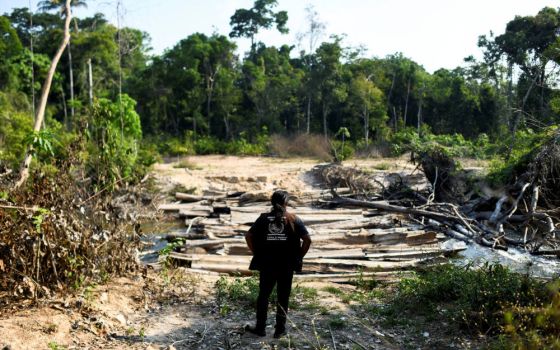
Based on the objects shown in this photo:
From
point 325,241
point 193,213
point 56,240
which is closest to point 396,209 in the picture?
point 325,241

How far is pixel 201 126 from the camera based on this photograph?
35344 mm

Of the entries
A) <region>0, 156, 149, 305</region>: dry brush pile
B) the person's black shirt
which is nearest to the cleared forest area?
<region>0, 156, 149, 305</region>: dry brush pile

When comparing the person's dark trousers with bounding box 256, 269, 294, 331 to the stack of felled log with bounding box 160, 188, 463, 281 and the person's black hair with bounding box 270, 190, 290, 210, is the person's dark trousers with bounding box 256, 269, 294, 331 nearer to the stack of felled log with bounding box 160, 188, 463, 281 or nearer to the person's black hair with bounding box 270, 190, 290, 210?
the person's black hair with bounding box 270, 190, 290, 210

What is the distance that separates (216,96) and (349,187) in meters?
19.9

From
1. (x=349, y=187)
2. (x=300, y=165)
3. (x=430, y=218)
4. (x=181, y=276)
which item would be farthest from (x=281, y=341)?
(x=300, y=165)

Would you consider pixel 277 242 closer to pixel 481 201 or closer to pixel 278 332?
pixel 278 332

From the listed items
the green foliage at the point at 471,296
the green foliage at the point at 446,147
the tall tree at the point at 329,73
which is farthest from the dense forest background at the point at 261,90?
the green foliage at the point at 471,296

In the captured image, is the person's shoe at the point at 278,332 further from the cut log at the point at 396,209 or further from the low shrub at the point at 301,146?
the low shrub at the point at 301,146

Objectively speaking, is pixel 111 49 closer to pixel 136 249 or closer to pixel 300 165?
pixel 300 165

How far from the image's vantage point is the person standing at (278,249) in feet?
16.6

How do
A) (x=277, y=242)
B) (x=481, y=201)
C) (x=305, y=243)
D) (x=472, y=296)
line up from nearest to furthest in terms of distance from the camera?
(x=277, y=242), (x=305, y=243), (x=472, y=296), (x=481, y=201)

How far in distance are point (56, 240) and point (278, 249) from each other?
8.44ft

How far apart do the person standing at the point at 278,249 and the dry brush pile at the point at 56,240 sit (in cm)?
220

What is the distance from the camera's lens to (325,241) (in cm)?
1026
